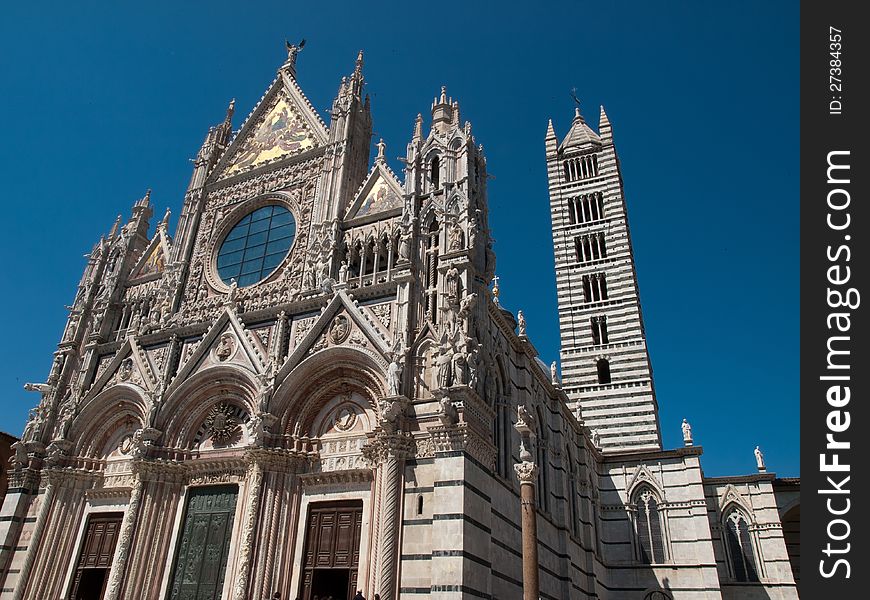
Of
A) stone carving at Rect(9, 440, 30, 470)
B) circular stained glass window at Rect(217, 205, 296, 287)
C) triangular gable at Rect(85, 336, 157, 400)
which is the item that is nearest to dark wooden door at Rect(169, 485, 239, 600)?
triangular gable at Rect(85, 336, 157, 400)

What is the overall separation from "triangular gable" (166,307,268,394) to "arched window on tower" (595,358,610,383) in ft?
72.2

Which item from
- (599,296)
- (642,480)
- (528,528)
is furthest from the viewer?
(599,296)

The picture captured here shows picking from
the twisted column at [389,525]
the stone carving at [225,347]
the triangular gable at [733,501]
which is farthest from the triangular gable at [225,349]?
the triangular gable at [733,501]

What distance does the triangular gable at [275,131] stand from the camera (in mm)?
25219

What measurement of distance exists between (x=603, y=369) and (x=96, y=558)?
26556 mm

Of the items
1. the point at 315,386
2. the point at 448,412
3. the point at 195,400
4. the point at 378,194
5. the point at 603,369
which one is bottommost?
the point at 448,412

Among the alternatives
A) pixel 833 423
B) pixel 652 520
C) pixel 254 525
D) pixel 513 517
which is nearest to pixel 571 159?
pixel 652 520

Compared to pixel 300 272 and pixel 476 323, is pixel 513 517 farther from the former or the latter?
pixel 300 272

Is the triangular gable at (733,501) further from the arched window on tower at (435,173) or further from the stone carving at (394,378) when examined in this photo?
the arched window on tower at (435,173)

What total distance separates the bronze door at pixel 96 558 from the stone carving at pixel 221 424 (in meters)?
3.95

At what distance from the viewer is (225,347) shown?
2031cm

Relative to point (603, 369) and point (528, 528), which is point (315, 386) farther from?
point (603, 369)

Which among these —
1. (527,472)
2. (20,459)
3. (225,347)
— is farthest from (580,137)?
(20,459)

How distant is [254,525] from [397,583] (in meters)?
4.61
